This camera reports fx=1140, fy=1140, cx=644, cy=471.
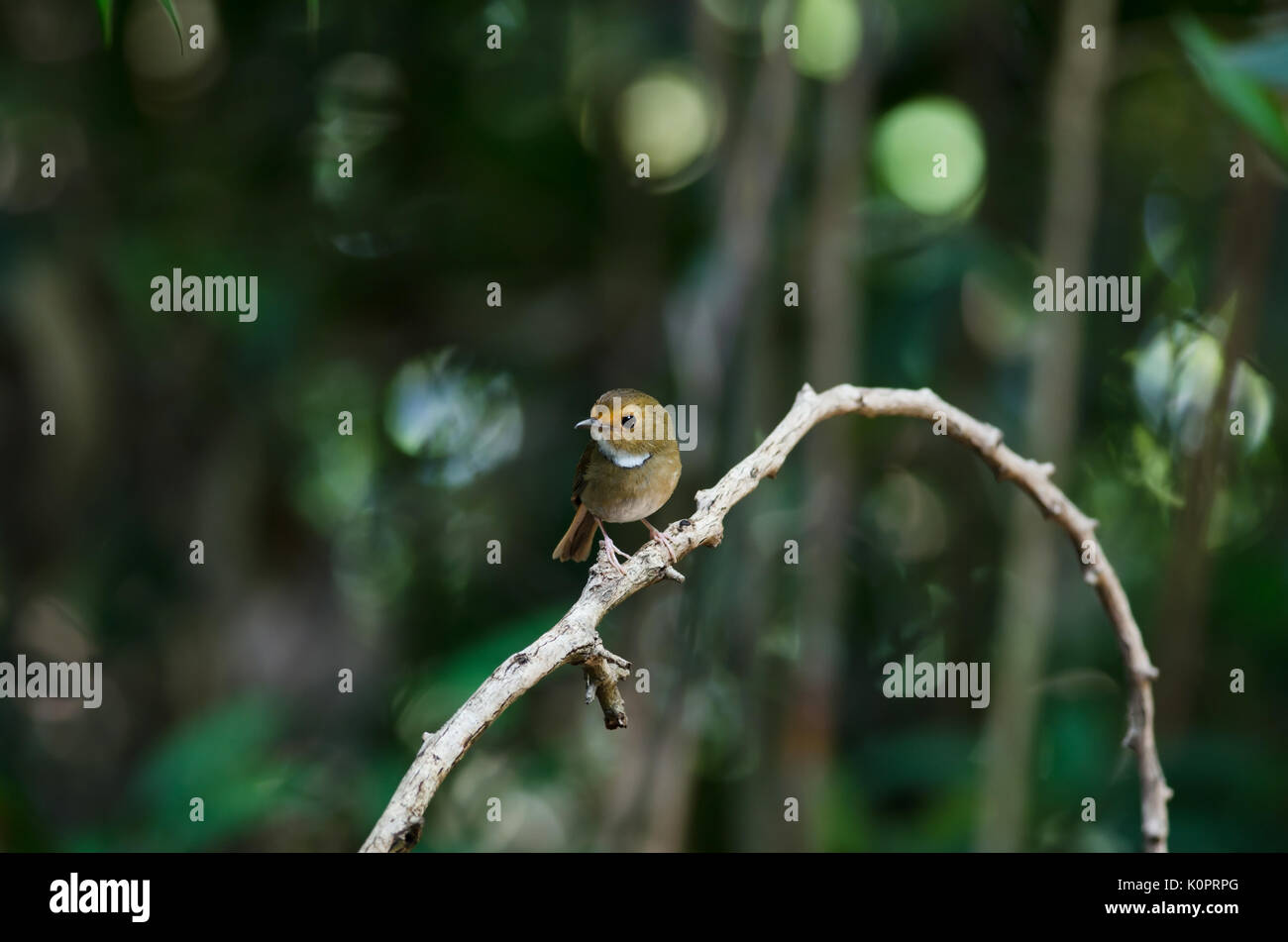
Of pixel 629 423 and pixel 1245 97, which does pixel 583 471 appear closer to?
pixel 629 423

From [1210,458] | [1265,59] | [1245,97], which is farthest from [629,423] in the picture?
[1210,458]

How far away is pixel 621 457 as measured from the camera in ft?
9.75

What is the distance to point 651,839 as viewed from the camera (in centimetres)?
423

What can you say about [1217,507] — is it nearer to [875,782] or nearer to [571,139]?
[875,782]

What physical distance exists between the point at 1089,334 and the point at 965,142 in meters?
1.31

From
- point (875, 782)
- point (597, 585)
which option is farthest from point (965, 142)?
point (597, 585)

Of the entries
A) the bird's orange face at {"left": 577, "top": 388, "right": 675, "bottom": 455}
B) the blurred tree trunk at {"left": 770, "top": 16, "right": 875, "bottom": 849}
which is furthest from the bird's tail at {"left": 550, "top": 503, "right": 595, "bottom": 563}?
the blurred tree trunk at {"left": 770, "top": 16, "right": 875, "bottom": 849}

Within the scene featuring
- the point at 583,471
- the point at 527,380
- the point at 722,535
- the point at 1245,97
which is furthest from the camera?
the point at 527,380

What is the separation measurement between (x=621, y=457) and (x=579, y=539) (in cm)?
51

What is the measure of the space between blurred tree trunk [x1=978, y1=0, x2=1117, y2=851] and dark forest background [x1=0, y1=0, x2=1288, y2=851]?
3.01ft

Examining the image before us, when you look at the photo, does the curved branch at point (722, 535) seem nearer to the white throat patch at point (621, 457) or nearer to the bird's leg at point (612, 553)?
the bird's leg at point (612, 553)

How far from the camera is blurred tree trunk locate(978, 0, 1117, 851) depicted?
4.49m

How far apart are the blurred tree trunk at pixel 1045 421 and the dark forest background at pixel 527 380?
36.1 inches

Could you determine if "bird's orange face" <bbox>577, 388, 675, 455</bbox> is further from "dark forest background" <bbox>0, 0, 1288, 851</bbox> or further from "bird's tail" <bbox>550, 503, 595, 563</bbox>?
"dark forest background" <bbox>0, 0, 1288, 851</bbox>
